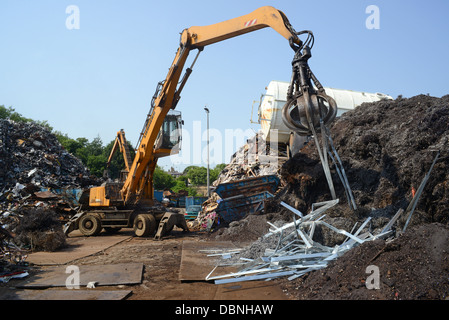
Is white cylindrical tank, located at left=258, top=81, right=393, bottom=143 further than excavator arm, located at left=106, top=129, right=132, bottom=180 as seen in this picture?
Yes

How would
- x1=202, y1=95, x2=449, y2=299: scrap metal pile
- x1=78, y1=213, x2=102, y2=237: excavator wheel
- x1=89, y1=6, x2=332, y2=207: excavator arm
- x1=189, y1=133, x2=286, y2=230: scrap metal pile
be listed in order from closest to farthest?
x1=202, y1=95, x2=449, y2=299: scrap metal pile
x1=89, y1=6, x2=332, y2=207: excavator arm
x1=78, y1=213, x2=102, y2=237: excavator wheel
x1=189, y1=133, x2=286, y2=230: scrap metal pile

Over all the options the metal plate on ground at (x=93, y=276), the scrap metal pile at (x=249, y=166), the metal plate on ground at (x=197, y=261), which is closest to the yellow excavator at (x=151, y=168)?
the metal plate on ground at (x=197, y=261)

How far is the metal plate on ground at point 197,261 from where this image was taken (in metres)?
5.43

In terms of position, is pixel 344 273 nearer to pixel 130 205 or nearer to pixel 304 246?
pixel 304 246

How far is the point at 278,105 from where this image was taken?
53.8ft

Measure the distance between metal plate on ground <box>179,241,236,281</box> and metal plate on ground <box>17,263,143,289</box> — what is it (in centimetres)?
78

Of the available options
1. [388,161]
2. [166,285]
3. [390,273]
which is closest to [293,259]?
[390,273]

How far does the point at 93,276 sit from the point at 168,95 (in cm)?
715

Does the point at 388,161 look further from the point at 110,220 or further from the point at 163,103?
the point at 110,220

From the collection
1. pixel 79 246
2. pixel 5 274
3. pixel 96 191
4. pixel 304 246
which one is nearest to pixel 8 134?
pixel 96 191

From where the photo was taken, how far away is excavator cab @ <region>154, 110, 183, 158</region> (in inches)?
467

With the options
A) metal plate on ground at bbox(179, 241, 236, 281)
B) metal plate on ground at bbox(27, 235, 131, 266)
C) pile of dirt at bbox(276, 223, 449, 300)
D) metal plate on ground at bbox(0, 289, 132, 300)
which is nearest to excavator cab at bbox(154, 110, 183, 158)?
metal plate on ground at bbox(27, 235, 131, 266)

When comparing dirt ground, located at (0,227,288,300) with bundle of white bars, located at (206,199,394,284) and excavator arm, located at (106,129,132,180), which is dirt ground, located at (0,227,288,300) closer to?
bundle of white bars, located at (206,199,394,284)

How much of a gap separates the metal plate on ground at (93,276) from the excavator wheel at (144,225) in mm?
4468
